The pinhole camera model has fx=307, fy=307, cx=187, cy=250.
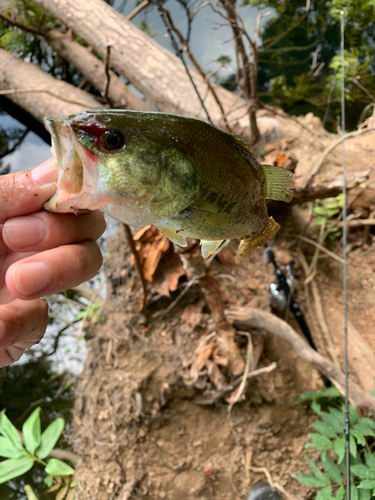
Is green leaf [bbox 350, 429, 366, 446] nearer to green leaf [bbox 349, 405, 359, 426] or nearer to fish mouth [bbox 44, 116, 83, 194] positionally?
green leaf [bbox 349, 405, 359, 426]

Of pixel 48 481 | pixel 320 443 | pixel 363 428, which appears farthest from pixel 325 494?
pixel 48 481

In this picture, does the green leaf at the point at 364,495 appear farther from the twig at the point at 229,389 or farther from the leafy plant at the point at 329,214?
the leafy plant at the point at 329,214

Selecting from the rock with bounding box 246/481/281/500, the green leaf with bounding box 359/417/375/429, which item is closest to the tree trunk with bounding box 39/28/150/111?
the green leaf with bounding box 359/417/375/429

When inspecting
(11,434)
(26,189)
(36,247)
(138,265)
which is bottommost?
(11,434)

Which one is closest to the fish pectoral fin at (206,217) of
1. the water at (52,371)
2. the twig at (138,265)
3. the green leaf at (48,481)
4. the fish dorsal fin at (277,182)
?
the fish dorsal fin at (277,182)

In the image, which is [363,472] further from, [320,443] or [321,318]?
[321,318]

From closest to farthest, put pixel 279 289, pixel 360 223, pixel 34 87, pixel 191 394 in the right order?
pixel 191 394 → pixel 279 289 → pixel 360 223 → pixel 34 87

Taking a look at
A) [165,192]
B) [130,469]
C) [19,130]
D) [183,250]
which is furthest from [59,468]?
[19,130]

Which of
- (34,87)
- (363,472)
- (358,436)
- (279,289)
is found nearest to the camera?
(363,472)
